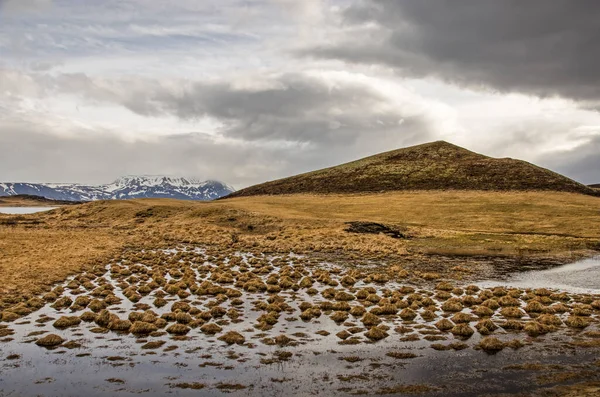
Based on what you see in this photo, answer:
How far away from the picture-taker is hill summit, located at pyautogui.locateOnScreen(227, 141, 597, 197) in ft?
442

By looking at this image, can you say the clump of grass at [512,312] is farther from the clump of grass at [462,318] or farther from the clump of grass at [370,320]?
the clump of grass at [370,320]

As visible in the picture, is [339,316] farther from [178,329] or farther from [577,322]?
[577,322]

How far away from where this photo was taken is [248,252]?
214ft

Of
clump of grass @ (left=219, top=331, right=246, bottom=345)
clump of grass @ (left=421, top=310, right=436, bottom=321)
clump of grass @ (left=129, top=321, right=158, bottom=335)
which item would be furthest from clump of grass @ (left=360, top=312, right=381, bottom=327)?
clump of grass @ (left=129, top=321, right=158, bottom=335)

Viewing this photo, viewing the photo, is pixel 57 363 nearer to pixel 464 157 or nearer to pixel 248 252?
pixel 248 252

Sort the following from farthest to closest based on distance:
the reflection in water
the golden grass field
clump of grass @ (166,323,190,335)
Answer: the golden grass field
the reflection in water
clump of grass @ (166,323,190,335)

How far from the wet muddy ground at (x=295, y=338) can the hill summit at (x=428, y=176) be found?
10571 cm

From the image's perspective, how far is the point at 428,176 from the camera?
15075 centimetres

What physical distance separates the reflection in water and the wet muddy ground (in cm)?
219

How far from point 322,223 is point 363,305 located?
51.8 meters

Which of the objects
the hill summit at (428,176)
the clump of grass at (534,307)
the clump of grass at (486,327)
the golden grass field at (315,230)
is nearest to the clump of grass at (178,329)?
the golden grass field at (315,230)

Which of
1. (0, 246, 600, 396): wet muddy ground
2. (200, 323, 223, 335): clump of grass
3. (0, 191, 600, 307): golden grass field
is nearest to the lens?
(0, 246, 600, 396): wet muddy ground

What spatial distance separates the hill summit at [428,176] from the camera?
13462 cm

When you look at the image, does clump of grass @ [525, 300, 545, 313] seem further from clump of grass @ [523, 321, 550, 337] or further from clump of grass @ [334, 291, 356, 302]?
clump of grass @ [334, 291, 356, 302]
